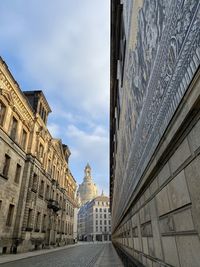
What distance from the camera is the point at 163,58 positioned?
2271mm

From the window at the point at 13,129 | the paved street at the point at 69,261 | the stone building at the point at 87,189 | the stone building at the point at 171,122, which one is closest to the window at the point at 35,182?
the window at the point at 13,129

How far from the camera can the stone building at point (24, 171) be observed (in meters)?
16.3

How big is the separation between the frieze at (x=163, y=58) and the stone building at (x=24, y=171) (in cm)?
1473

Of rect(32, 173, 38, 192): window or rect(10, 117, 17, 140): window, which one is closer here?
rect(10, 117, 17, 140): window

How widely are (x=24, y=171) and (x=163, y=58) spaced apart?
19777mm

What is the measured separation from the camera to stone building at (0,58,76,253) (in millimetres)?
16312

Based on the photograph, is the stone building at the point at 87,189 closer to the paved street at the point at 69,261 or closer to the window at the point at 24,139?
the window at the point at 24,139

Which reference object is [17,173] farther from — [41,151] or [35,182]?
[41,151]

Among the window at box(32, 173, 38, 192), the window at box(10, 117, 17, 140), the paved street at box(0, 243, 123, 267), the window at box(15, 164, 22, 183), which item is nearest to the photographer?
the paved street at box(0, 243, 123, 267)

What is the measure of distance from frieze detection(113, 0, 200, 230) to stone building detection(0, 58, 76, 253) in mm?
14725

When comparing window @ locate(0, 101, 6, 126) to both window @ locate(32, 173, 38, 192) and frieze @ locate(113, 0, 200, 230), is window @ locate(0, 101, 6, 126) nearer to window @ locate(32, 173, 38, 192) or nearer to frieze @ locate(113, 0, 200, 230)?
window @ locate(32, 173, 38, 192)

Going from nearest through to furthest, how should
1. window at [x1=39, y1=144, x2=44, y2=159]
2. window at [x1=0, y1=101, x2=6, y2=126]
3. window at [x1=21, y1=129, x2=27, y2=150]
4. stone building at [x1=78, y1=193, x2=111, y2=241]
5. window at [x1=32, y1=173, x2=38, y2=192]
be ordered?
window at [x1=0, y1=101, x2=6, y2=126] < window at [x1=21, y1=129, x2=27, y2=150] < window at [x1=32, y1=173, x2=38, y2=192] < window at [x1=39, y1=144, x2=44, y2=159] < stone building at [x1=78, y1=193, x2=111, y2=241]

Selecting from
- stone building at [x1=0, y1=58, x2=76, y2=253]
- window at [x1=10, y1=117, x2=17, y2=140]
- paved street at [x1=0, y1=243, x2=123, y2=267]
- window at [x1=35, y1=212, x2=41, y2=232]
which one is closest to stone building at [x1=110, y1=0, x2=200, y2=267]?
paved street at [x1=0, y1=243, x2=123, y2=267]

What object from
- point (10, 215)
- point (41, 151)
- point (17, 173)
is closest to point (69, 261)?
point (10, 215)
